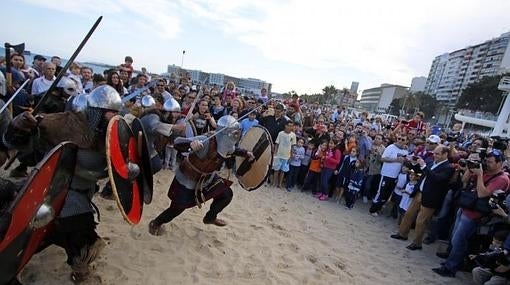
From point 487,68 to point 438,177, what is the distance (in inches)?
4055

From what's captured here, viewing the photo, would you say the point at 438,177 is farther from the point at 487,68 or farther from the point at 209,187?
the point at 487,68

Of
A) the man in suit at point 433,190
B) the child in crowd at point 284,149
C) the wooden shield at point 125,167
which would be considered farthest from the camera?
the child in crowd at point 284,149

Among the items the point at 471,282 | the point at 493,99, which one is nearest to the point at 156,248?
the point at 471,282

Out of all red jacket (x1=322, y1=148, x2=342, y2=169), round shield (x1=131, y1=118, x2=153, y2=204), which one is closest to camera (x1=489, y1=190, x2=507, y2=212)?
red jacket (x1=322, y1=148, x2=342, y2=169)

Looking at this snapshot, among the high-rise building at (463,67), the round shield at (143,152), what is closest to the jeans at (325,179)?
the round shield at (143,152)

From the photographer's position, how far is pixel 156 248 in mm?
3301

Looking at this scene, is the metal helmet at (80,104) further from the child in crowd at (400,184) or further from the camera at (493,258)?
the child in crowd at (400,184)

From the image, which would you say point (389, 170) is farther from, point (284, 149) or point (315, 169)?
point (284, 149)

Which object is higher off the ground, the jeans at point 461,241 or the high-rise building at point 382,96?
the high-rise building at point 382,96

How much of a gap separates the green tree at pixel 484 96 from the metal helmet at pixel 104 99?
63763mm

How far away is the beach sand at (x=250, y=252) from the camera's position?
2.87 metres

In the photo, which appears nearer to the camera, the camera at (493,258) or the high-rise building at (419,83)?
the camera at (493,258)

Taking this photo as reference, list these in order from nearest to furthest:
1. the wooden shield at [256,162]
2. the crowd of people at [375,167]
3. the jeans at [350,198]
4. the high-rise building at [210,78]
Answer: the wooden shield at [256,162] < the crowd of people at [375,167] < the jeans at [350,198] < the high-rise building at [210,78]

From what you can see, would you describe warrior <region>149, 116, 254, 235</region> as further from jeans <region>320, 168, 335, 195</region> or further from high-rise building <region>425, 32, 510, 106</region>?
high-rise building <region>425, 32, 510, 106</region>
